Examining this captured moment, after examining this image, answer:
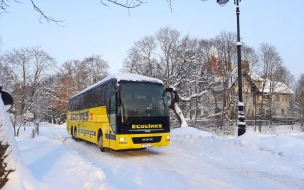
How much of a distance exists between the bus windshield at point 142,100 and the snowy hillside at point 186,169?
190 cm

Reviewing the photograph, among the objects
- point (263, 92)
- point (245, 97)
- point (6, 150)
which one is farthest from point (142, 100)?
point (263, 92)

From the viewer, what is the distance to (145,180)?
266 inches

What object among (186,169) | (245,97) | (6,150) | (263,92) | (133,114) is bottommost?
(186,169)

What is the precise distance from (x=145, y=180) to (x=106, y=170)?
6.07ft

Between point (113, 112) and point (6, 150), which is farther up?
point (113, 112)

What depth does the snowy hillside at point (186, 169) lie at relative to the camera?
5516 mm

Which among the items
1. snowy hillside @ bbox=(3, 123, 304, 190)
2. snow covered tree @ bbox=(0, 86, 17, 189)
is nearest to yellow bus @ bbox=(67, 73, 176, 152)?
snowy hillside @ bbox=(3, 123, 304, 190)

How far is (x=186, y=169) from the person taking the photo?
8102 mm

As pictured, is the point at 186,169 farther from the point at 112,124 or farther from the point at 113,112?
the point at 113,112

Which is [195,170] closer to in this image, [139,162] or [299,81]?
[139,162]

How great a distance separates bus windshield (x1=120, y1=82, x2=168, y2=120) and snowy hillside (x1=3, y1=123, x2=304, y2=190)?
6.23 feet

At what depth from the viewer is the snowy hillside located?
552cm

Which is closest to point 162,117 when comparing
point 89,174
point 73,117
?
point 89,174

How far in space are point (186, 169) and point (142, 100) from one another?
3.78m
